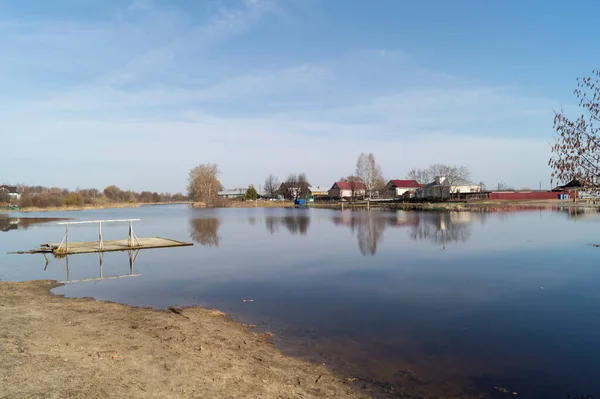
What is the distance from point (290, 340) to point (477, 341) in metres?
3.95

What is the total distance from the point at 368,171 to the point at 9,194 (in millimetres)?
107945

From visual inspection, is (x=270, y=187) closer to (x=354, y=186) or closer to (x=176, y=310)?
(x=354, y=186)

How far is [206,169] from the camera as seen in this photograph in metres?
116

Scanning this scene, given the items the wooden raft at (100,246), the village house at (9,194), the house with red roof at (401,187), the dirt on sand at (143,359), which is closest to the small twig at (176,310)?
the dirt on sand at (143,359)

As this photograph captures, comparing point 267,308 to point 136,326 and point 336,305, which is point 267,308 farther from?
point 136,326

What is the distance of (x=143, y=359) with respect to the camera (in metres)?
6.55

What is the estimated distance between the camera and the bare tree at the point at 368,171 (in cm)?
10900

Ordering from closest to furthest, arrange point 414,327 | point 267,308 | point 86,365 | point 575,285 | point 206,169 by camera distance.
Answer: point 86,365 → point 414,327 → point 267,308 → point 575,285 → point 206,169

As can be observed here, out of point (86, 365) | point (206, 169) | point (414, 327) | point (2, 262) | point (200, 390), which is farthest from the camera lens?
point (206, 169)

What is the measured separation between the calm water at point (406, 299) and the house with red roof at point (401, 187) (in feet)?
321

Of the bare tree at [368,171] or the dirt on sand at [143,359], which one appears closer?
the dirt on sand at [143,359]

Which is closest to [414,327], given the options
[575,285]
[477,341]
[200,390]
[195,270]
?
[477,341]

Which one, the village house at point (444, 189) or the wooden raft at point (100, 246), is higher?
the village house at point (444, 189)

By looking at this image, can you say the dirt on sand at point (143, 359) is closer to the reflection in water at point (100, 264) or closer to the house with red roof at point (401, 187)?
the reflection in water at point (100, 264)
